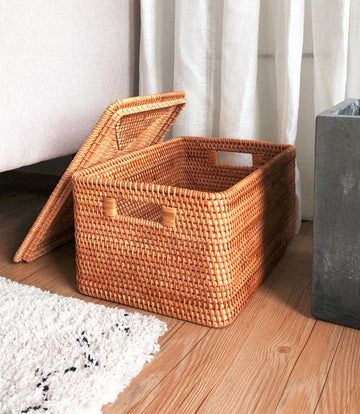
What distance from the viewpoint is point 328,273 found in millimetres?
923

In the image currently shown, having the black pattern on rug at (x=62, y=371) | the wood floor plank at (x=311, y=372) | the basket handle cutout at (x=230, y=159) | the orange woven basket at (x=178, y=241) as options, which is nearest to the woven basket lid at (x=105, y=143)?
the orange woven basket at (x=178, y=241)

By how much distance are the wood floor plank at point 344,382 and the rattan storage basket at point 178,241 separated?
0.65 feet

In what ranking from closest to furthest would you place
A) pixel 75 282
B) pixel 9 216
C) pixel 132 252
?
pixel 132 252 < pixel 75 282 < pixel 9 216

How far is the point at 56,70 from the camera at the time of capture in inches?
47.9

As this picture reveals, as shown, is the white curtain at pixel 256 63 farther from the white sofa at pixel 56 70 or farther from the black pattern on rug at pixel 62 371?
the black pattern on rug at pixel 62 371

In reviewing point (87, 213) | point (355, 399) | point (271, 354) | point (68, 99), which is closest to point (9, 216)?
point (68, 99)

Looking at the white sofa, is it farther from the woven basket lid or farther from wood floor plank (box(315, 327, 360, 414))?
wood floor plank (box(315, 327, 360, 414))

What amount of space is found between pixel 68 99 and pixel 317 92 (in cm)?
59

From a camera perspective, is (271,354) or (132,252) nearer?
(271,354)

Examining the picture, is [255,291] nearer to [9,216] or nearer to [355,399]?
[355,399]

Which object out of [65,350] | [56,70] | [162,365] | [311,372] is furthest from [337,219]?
[56,70]

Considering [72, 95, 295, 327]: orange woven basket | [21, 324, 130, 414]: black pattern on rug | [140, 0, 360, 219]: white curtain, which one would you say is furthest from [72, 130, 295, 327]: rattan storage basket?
[140, 0, 360, 219]: white curtain

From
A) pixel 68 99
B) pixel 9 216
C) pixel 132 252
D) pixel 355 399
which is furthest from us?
pixel 9 216

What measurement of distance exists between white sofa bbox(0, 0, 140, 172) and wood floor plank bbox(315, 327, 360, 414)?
0.74 metres
